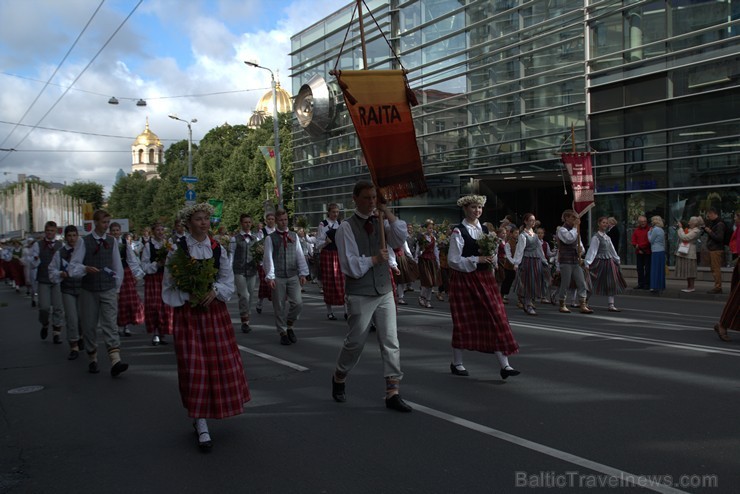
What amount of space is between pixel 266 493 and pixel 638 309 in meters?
10.6

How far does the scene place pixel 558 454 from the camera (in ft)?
14.6

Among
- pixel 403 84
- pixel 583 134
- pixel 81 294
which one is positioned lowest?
pixel 81 294

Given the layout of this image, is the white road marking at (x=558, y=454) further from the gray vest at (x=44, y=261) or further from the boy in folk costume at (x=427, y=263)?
the boy in folk costume at (x=427, y=263)

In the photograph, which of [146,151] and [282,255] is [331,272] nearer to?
[282,255]

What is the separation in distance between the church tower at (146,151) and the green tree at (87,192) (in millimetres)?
13136

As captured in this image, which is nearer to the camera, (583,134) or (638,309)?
(638,309)

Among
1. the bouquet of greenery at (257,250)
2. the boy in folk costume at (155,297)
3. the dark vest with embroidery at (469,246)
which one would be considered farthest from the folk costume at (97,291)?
the dark vest with embroidery at (469,246)

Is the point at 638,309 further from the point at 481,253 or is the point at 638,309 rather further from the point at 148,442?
the point at 148,442

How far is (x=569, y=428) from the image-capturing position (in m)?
5.02

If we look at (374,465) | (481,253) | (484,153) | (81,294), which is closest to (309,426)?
(374,465)

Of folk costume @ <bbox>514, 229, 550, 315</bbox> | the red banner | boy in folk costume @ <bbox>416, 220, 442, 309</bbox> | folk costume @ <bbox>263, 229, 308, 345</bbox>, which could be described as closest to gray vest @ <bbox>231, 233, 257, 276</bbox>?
folk costume @ <bbox>263, 229, 308, 345</bbox>

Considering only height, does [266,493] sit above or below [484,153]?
below

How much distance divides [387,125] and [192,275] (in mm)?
2282

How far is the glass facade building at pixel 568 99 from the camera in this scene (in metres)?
18.1
